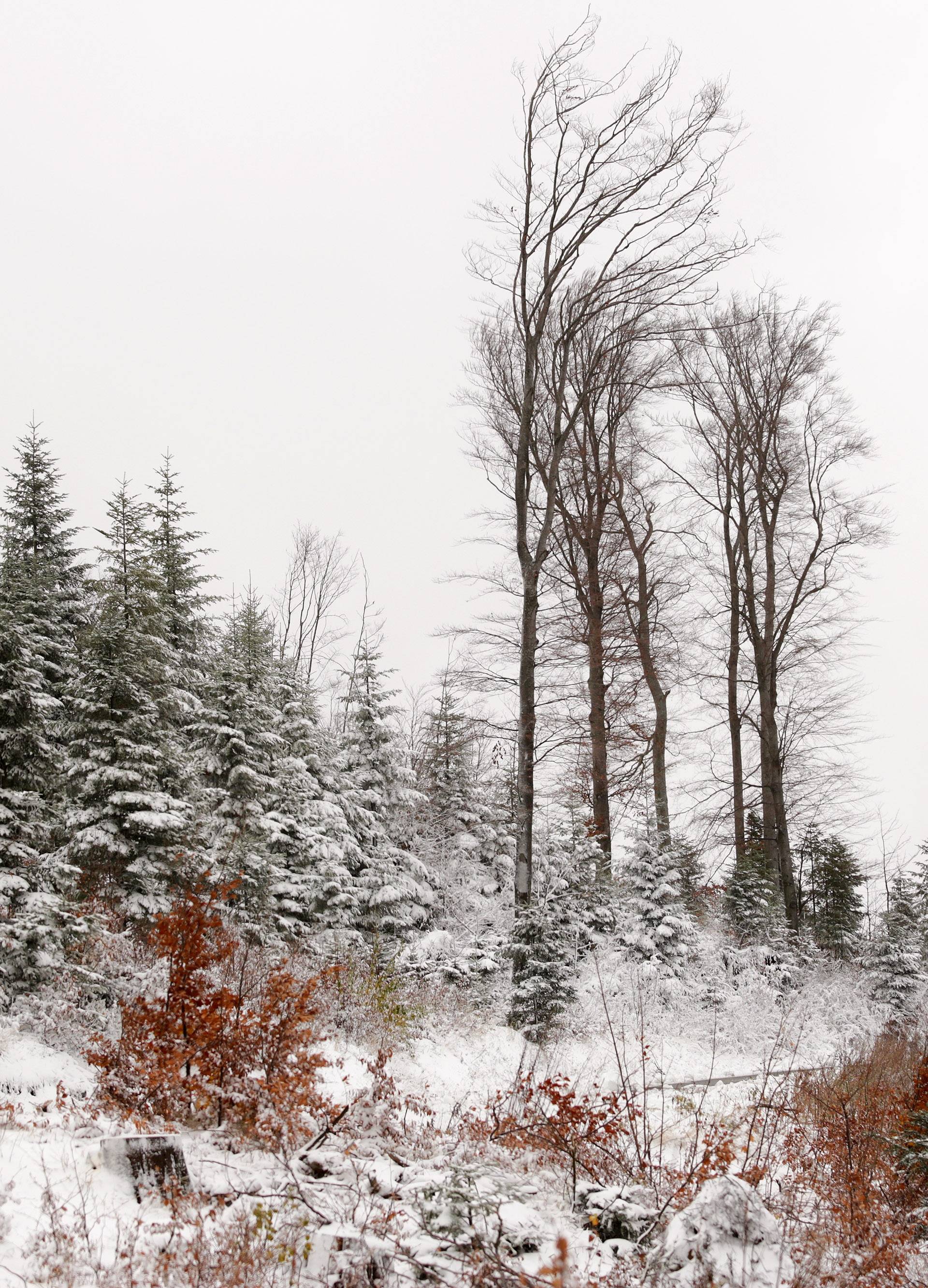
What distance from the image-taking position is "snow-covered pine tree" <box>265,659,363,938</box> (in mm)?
14094

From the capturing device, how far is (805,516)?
789 inches

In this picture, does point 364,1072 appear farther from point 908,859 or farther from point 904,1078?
point 908,859

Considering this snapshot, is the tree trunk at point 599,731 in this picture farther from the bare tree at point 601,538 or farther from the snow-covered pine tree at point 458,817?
the snow-covered pine tree at point 458,817

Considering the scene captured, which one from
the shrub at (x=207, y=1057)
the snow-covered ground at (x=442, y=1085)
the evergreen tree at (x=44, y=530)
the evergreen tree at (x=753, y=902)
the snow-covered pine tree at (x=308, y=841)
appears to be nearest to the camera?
the snow-covered ground at (x=442, y=1085)

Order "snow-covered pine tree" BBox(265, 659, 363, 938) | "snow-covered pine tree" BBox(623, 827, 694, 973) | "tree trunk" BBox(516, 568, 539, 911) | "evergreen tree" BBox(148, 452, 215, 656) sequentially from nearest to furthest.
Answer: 1. "tree trunk" BBox(516, 568, 539, 911)
2. "snow-covered pine tree" BBox(623, 827, 694, 973)
3. "snow-covered pine tree" BBox(265, 659, 363, 938)
4. "evergreen tree" BBox(148, 452, 215, 656)

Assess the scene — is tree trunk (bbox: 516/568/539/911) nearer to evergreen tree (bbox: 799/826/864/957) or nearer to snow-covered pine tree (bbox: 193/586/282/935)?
snow-covered pine tree (bbox: 193/586/282/935)

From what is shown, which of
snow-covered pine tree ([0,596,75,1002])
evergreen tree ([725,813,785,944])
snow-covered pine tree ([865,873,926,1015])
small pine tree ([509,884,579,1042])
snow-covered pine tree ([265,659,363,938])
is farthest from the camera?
evergreen tree ([725,813,785,944])

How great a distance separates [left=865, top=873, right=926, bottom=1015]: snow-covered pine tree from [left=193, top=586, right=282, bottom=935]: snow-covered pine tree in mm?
11582

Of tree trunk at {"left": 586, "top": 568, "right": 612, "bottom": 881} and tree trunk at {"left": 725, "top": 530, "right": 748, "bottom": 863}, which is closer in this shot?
tree trunk at {"left": 586, "top": 568, "right": 612, "bottom": 881}

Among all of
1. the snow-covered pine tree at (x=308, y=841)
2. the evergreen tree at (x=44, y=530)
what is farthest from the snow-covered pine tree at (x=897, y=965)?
the evergreen tree at (x=44, y=530)

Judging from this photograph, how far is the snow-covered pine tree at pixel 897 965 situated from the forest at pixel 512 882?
8 cm

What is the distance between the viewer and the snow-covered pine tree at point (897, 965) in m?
15.2

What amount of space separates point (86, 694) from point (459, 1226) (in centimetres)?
878

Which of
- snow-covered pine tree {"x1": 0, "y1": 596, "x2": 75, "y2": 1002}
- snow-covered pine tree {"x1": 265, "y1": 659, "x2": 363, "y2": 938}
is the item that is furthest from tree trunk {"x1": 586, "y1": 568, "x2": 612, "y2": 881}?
snow-covered pine tree {"x1": 0, "y1": 596, "x2": 75, "y2": 1002}
